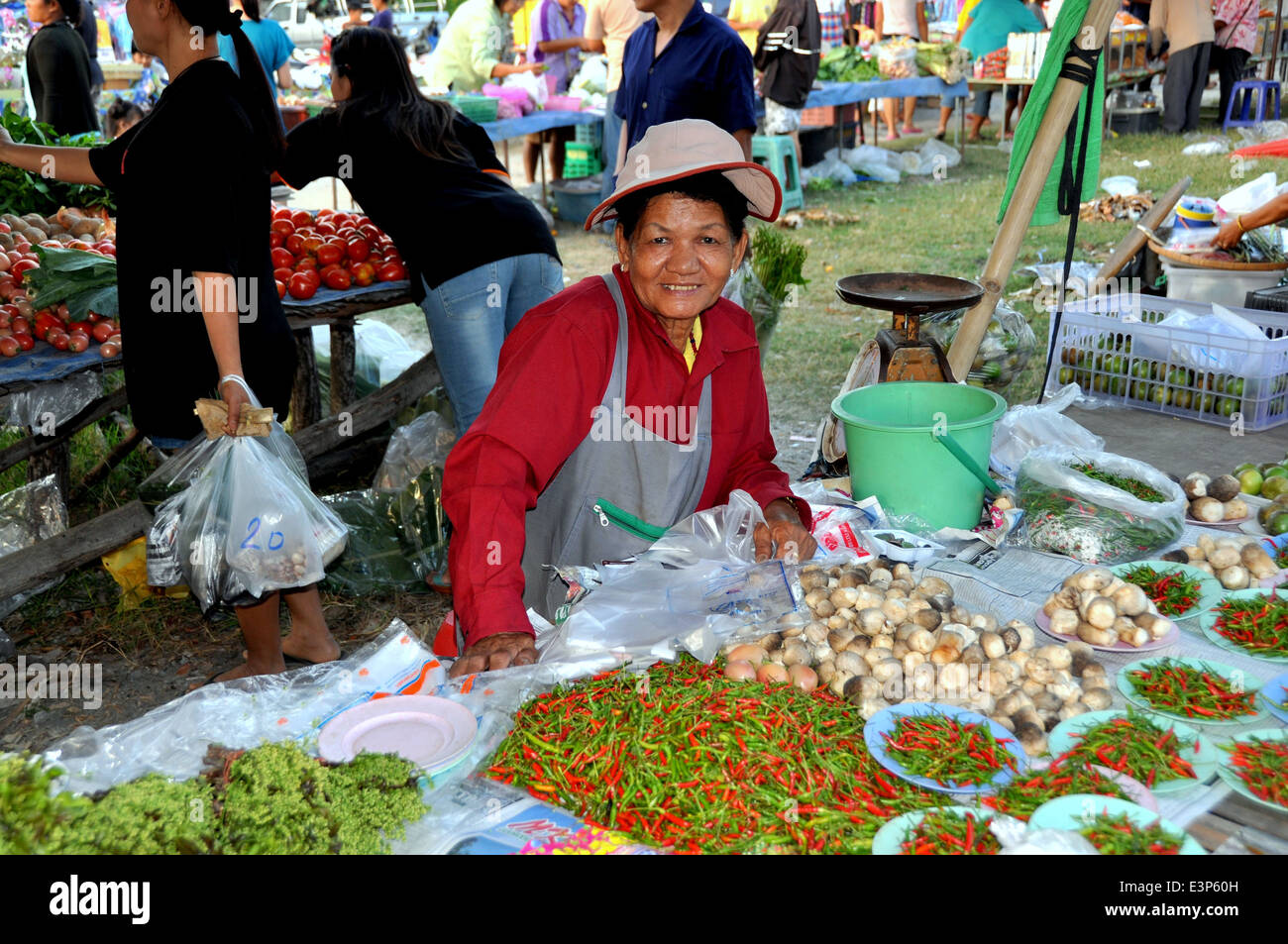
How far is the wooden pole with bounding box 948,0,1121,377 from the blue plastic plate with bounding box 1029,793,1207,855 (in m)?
2.07

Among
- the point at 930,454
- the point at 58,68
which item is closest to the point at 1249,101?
the point at 58,68

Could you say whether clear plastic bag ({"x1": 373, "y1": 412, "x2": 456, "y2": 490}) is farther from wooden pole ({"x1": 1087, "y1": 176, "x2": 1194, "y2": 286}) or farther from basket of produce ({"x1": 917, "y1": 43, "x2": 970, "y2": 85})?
basket of produce ({"x1": 917, "y1": 43, "x2": 970, "y2": 85})

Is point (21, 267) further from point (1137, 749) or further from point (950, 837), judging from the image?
point (1137, 749)

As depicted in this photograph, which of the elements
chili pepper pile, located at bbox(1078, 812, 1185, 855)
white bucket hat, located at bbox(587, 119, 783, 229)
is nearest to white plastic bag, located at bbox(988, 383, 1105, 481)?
white bucket hat, located at bbox(587, 119, 783, 229)

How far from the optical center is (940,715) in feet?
5.40

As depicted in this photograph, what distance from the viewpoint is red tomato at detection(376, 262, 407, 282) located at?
4383 millimetres

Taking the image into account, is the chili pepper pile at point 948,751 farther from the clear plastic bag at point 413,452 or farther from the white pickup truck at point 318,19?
the white pickup truck at point 318,19

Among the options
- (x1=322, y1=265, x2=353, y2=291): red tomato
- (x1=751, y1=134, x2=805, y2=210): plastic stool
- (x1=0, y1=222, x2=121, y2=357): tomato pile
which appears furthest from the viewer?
(x1=751, y1=134, x2=805, y2=210): plastic stool

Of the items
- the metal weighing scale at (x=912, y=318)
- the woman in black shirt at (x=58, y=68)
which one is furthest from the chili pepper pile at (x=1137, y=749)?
the woman in black shirt at (x=58, y=68)

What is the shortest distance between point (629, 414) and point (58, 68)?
6277mm

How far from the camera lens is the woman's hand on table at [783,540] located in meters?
2.27

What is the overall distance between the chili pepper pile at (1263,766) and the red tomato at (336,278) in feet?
11.5
